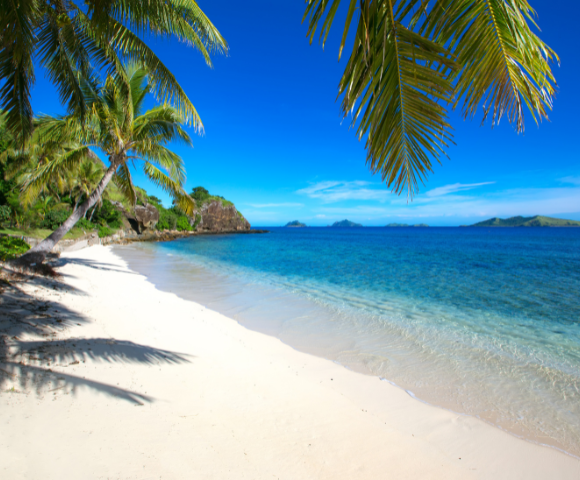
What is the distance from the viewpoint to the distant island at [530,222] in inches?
5714

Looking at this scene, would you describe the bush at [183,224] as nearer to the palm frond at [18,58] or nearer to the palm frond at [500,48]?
the palm frond at [18,58]

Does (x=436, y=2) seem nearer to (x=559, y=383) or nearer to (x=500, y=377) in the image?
(x=500, y=377)

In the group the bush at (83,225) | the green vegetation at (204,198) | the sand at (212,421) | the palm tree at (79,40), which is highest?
the green vegetation at (204,198)

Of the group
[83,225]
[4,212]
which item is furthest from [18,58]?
[83,225]

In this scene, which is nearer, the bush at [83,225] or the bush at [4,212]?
the bush at [4,212]

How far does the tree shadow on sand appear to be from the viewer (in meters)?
2.79

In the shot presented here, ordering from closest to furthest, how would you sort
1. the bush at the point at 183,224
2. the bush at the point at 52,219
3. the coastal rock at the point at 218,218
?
the bush at the point at 52,219 → the bush at the point at 183,224 → the coastal rock at the point at 218,218

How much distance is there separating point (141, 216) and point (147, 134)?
32.0 metres

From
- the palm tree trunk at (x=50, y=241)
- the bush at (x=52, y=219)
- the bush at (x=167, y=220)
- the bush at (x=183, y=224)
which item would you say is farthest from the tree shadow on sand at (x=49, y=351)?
the bush at (x=183, y=224)

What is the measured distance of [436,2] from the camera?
6.33 feet

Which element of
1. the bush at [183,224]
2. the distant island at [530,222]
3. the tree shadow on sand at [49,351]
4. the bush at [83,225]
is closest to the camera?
the tree shadow on sand at [49,351]

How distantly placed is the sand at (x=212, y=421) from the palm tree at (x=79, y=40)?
3.86 meters

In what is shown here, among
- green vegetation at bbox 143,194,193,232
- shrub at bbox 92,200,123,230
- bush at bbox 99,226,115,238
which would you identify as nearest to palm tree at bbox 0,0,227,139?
bush at bbox 99,226,115,238

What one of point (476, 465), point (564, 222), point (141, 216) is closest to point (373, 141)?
point (476, 465)
